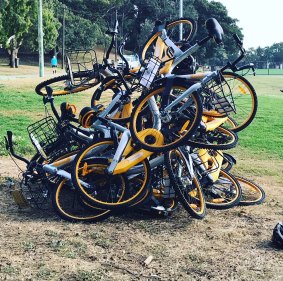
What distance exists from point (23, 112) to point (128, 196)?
396 inches

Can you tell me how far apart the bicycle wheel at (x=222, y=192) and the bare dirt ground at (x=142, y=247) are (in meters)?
0.11

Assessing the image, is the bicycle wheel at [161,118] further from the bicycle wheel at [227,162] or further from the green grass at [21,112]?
the green grass at [21,112]

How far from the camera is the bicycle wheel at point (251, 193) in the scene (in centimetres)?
674

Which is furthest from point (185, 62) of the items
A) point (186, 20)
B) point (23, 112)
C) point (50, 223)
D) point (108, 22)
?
point (108, 22)

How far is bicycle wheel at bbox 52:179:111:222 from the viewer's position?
582 cm

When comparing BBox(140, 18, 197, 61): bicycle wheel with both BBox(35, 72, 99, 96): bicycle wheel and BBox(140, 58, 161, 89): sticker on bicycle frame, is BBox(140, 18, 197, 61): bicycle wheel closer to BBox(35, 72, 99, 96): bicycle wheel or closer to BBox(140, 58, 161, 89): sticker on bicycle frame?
BBox(140, 58, 161, 89): sticker on bicycle frame

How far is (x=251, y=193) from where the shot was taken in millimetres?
7188

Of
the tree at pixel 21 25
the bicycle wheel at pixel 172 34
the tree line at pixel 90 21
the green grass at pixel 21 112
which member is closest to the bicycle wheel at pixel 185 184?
the bicycle wheel at pixel 172 34

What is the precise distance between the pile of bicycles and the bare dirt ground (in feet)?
0.64

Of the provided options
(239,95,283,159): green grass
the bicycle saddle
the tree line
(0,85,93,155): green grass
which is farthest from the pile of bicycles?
the tree line

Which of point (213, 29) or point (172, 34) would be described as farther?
point (172, 34)

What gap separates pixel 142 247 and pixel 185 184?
1.10m

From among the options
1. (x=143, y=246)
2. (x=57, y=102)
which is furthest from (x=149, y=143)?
(x=57, y=102)

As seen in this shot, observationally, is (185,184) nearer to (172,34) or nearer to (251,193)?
(251,193)
